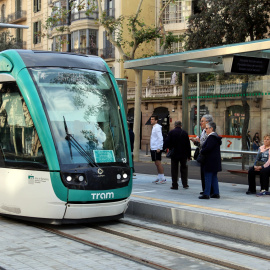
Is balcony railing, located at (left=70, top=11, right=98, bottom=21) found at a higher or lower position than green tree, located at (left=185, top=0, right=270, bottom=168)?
higher

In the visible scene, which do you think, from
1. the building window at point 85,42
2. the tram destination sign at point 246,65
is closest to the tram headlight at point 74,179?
the tram destination sign at point 246,65

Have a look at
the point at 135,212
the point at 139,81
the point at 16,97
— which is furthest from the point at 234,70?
the point at 139,81

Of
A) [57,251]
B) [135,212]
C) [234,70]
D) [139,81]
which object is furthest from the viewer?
[139,81]

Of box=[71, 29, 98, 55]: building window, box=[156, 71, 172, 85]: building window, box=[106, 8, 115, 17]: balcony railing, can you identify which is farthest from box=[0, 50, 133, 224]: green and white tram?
box=[71, 29, 98, 55]: building window

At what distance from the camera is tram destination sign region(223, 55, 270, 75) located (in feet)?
42.7

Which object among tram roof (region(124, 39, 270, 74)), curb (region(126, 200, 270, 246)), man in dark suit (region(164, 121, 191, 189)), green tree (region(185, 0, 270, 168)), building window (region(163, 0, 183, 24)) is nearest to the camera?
curb (region(126, 200, 270, 246))

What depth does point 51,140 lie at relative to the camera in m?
A: 8.77

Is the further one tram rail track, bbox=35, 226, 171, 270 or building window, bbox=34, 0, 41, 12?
building window, bbox=34, 0, 41, 12

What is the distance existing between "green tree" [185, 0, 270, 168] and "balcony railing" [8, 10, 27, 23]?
27148 mm

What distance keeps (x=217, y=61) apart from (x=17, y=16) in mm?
45322

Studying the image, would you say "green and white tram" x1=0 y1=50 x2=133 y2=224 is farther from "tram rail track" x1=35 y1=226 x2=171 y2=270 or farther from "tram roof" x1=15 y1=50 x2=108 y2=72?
"tram rail track" x1=35 y1=226 x2=171 y2=270

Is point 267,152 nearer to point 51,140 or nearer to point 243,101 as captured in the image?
point 243,101

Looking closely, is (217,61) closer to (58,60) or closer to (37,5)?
(58,60)

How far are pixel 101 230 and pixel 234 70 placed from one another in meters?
5.72
